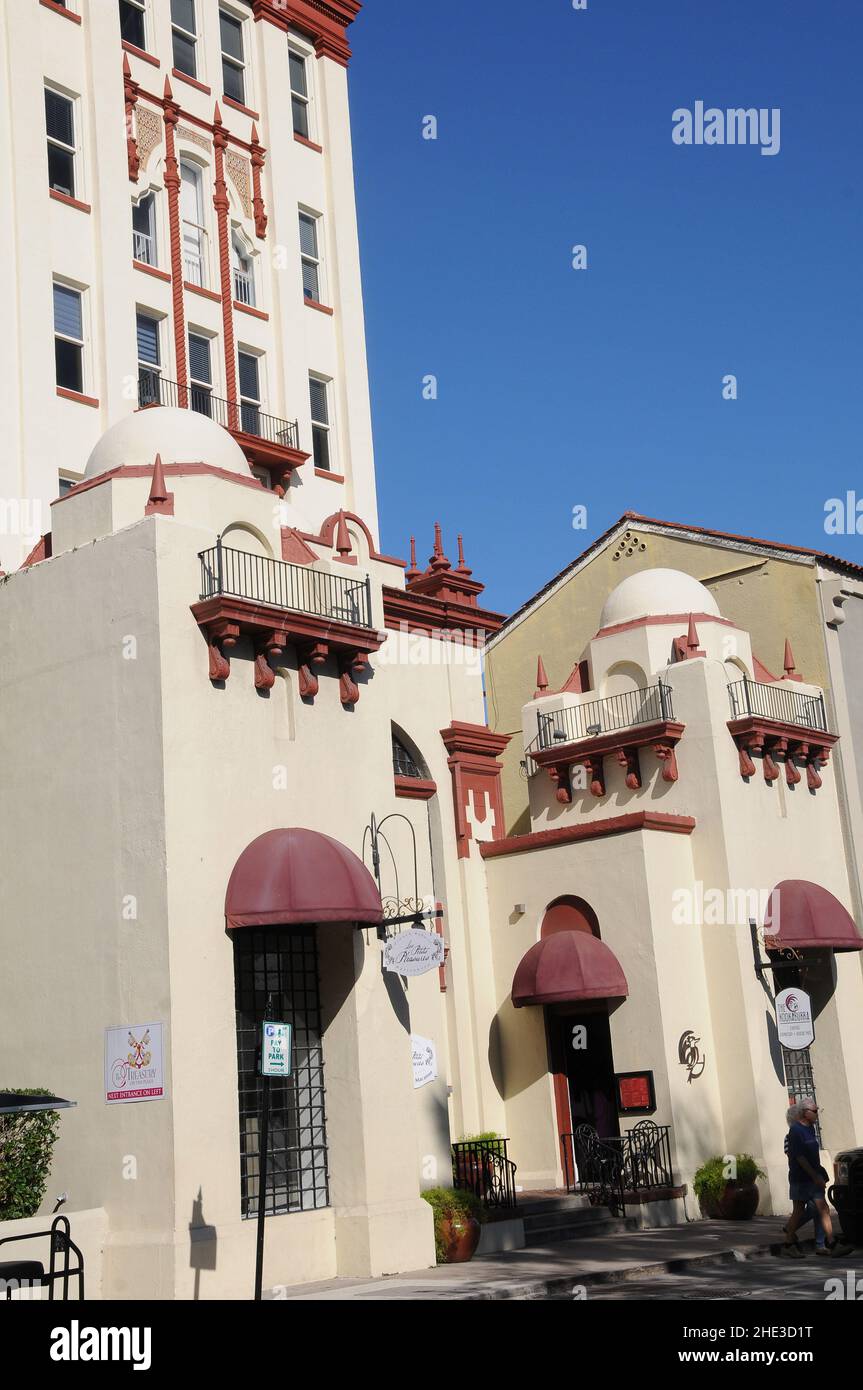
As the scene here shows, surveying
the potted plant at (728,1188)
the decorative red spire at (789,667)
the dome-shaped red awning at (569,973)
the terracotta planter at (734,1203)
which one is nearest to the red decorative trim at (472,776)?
the dome-shaped red awning at (569,973)

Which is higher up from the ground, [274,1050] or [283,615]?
[283,615]

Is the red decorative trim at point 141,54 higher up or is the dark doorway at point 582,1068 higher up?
the red decorative trim at point 141,54

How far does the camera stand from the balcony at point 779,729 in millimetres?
25766

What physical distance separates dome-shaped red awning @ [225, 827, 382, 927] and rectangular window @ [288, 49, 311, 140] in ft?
63.1

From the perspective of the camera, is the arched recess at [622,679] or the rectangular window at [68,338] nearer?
the rectangular window at [68,338]

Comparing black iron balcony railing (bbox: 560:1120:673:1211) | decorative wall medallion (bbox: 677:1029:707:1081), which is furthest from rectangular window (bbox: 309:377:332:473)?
black iron balcony railing (bbox: 560:1120:673:1211)

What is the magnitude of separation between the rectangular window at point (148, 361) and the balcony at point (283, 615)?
8.04m

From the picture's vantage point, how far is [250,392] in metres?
28.4

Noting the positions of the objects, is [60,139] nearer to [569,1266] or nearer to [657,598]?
[657,598]

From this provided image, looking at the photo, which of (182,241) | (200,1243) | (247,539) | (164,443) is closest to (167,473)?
(164,443)

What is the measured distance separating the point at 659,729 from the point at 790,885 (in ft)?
11.3

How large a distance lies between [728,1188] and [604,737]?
764 centimetres

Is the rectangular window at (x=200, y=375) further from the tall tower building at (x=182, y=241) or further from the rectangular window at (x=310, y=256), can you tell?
the rectangular window at (x=310, y=256)

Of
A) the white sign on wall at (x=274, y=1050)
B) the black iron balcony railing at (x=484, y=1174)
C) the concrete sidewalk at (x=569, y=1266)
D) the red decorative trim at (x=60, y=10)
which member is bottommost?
the concrete sidewalk at (x=569, y=1266)
